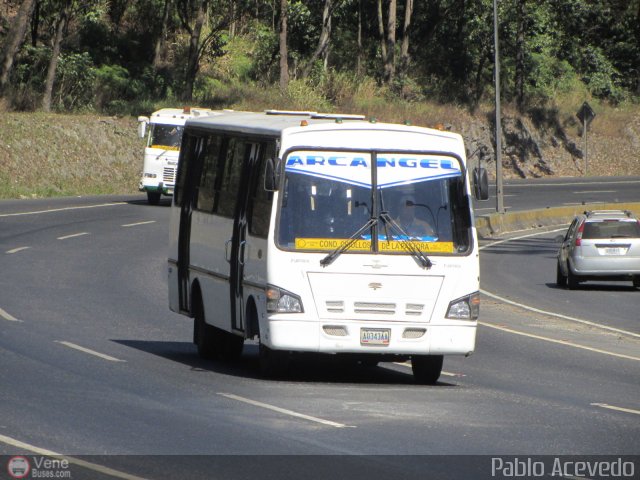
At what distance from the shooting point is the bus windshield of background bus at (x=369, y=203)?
14516 mm

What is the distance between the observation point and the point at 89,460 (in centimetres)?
944

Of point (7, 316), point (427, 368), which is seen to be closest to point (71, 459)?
point (427, 368)

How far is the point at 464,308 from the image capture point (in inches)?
575

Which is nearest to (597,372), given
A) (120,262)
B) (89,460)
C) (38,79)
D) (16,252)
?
(89,460)

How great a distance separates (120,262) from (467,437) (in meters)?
20.6

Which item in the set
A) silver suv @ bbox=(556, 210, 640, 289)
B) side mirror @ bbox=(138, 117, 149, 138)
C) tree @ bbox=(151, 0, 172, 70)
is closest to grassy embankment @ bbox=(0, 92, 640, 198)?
tree @ bbox=(151, 0, 172, 70)

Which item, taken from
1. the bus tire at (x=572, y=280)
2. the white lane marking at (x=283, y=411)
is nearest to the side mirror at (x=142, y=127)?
the bus tire at (x=572, y=280)

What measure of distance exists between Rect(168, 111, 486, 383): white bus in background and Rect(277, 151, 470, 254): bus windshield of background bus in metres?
0.01

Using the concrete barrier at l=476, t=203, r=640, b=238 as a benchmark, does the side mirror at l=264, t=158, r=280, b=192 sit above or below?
above

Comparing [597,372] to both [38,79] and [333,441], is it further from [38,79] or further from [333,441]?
[38,79]

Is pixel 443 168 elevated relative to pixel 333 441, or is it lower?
elevated

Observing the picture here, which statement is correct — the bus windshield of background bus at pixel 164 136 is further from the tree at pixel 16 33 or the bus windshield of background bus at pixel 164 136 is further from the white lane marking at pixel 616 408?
the white lane marking at pixel 616 408

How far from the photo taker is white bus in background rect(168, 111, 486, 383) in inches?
563

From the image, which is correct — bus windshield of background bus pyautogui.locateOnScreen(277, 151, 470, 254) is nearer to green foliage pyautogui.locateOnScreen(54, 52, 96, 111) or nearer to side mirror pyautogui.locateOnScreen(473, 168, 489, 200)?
side mirror pyautogui.locateOnScreen(473, 168, 489, 200)
